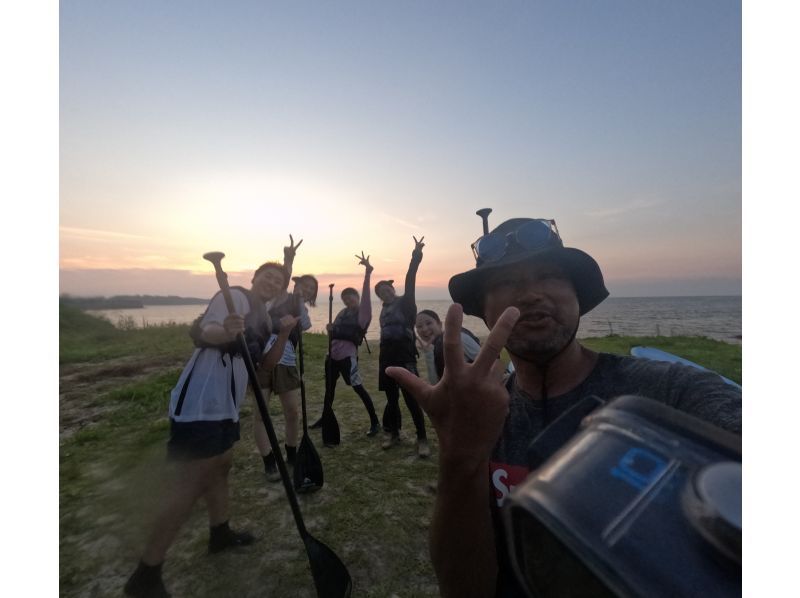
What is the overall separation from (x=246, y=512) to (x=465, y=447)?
365cm

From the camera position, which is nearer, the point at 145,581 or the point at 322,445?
the point at 145,581

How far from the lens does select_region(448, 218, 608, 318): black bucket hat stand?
6.03 ft

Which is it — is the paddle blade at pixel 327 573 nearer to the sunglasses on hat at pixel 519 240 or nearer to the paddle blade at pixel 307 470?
the paddle blade at pixel 307 470

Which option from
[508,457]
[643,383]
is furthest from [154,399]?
[643,383]

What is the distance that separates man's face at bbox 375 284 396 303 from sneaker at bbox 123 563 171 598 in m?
4.19

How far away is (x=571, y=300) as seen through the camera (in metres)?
1.76

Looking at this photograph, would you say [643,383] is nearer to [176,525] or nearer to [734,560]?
[734,560]

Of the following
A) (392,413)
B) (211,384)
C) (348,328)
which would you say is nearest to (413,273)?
(348,328)

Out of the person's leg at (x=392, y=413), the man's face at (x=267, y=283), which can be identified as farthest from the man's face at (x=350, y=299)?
the man's face at (x=267, y=283)

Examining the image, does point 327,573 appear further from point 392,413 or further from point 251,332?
point 392,413

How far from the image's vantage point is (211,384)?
8.91ft

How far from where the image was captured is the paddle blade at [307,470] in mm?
4027

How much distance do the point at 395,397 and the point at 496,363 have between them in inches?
169

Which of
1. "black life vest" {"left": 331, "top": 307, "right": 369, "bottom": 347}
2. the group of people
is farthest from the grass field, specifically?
"black life vest" {"left": 331, "top": 307, "right": 369, "bottom": 347}
